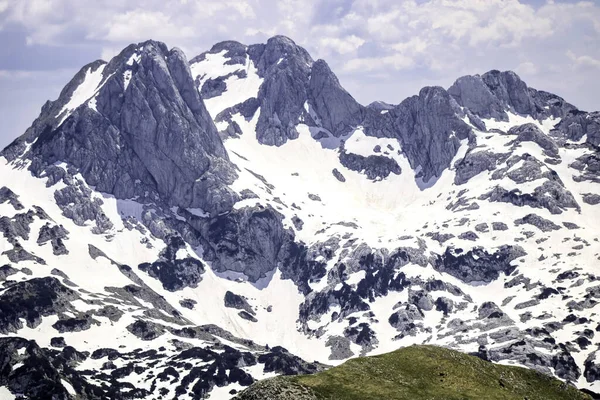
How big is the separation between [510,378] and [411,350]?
47.4 ft

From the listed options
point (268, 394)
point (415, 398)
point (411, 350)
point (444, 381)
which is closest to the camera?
point (268, 394)

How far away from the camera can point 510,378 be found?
113 m

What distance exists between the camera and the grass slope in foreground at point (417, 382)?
9438 centimetres

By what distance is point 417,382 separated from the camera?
10344 centimetres

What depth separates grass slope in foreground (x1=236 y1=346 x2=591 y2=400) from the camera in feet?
310

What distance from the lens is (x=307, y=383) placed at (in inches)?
3816

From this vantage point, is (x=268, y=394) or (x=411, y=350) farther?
(x=411, y=350)

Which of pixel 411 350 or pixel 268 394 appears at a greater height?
pixel 411 350

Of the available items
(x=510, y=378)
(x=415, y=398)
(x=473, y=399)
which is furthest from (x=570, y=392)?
(x=415, y=398)

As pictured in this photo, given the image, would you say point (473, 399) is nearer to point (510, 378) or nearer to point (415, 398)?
point (415, 398)

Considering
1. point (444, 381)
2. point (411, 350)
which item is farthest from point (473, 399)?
point (411, 350)

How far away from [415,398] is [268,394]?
1879cm

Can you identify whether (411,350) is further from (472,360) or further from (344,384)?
(344,384)

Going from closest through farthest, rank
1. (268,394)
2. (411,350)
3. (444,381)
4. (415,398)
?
1. (268,394)
2. (415,398)
3. (444,381)
4. (411,350)
